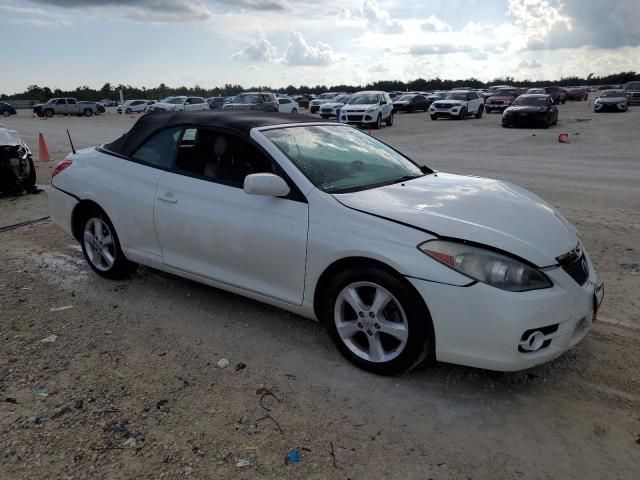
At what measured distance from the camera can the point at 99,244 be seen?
498cm

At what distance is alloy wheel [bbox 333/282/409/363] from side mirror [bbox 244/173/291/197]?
0.79 meters

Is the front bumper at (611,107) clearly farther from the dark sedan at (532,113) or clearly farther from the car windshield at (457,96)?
the dark sedan at (532,113)

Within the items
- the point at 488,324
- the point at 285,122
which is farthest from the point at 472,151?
the point at 488,324

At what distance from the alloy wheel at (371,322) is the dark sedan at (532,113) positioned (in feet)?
74.3

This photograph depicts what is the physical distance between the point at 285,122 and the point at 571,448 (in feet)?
9.74

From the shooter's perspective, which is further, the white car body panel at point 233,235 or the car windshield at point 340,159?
the car windshield at point 340,159

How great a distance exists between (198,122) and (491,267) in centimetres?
261

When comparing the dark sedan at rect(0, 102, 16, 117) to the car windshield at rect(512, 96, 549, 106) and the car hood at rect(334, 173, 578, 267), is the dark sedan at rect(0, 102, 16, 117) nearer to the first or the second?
the car windshield at rect(512, 96, 549, 106)

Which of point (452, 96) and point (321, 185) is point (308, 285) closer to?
point (321, 185)

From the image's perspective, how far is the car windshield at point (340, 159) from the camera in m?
3.75

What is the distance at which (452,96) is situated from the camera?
3281cm

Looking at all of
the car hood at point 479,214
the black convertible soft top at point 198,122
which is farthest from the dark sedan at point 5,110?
the car hood at point 479,214

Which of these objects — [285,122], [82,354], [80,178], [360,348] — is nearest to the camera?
[360,348]

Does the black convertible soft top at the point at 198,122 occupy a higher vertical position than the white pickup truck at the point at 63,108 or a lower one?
higher
